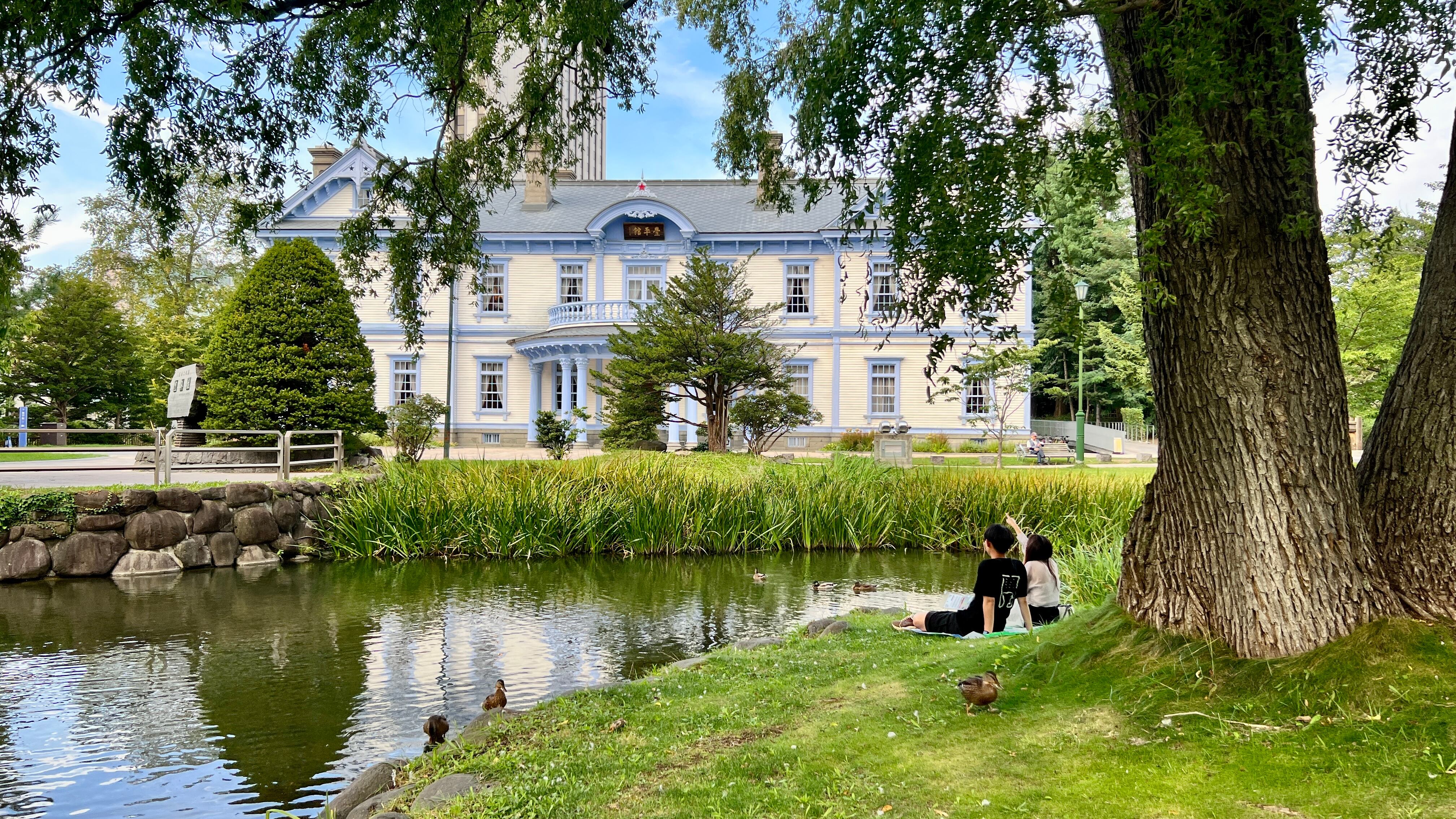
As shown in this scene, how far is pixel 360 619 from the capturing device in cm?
924

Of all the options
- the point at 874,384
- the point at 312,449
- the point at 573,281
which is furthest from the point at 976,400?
the point at 312,449

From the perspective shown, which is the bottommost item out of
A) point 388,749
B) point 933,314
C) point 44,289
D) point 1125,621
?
point 388,749

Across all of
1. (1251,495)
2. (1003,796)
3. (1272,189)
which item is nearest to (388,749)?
(1003,796)

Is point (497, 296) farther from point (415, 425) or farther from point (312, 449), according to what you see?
point (312, 449)

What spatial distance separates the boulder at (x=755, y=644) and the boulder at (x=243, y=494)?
28.1ft

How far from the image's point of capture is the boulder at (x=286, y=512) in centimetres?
1326

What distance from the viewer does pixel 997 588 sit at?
616cm

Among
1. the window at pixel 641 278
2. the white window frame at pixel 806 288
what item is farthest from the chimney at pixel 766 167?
the window at pixel 641 278

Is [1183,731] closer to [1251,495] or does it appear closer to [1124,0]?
[1251,495]

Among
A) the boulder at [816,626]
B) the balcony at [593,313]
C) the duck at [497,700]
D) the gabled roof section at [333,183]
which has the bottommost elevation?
the duck at [497,700]

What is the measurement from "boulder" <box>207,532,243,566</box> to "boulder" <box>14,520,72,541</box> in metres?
1.56

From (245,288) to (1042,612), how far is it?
16332 millimetres

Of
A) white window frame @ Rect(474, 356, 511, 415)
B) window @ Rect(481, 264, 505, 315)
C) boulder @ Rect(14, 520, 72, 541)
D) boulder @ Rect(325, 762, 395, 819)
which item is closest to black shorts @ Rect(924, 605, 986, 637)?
boulder @ Rect(325, 762, 395, 819)

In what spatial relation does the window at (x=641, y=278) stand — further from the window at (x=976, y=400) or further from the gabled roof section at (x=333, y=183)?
the window at (x=976, y=400)
